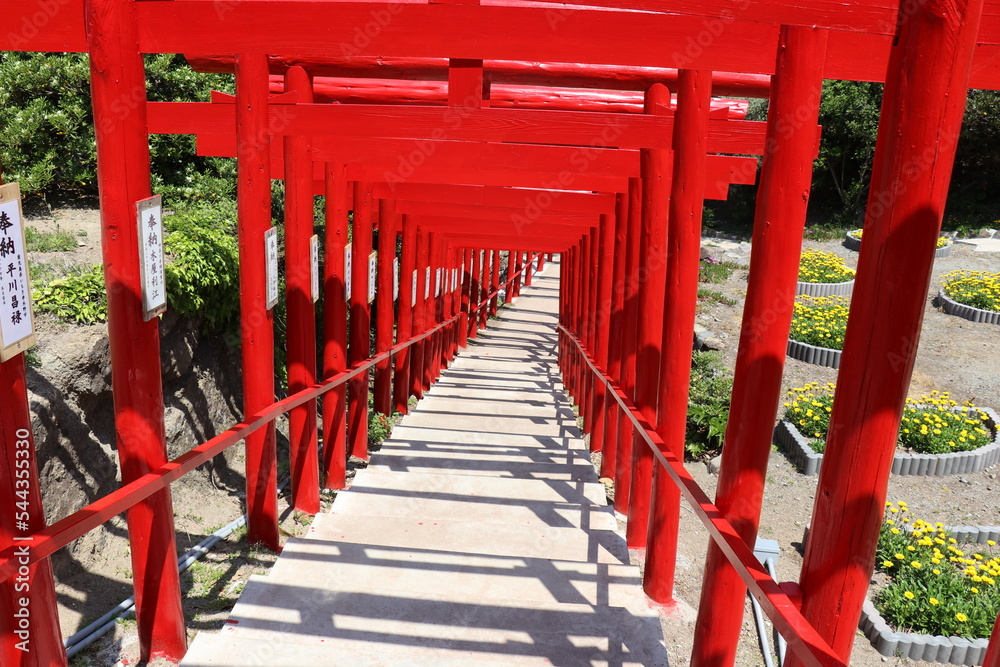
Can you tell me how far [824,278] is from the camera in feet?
53.5

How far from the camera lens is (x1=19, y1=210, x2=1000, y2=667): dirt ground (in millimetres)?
3777

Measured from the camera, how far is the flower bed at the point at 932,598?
500cm

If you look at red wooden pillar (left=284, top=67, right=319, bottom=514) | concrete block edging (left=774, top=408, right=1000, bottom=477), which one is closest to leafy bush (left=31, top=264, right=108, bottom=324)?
red wooden pillar (left=284, top=67, right=319, bottom=514)

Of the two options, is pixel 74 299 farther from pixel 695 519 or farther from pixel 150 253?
pixel 695 519

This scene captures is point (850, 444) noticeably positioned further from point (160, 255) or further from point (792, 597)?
point (160, 255)

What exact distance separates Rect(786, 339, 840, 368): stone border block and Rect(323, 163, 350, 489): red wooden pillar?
8.54 m

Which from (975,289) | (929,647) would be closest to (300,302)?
(929,647)

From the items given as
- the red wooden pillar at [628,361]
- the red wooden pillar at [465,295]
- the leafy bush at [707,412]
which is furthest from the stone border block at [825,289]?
the red wooden pillar at [628,361]

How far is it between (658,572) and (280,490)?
11.4 feet

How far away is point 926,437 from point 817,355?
3396 mm

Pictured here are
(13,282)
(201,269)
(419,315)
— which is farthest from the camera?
(419,315)

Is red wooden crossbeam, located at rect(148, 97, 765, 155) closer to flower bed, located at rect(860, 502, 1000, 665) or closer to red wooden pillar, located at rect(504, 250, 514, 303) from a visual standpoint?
flower bed, located at rect(860, 502, 1000, 665)

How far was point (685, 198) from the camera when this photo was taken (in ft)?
12.3

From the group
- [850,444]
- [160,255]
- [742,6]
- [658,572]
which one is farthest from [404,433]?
[850,444]
